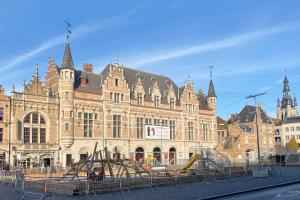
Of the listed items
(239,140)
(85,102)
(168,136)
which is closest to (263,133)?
(239,140)

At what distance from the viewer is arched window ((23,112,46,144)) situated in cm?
4738

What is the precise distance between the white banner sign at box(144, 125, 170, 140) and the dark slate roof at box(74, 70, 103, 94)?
11.1 meters

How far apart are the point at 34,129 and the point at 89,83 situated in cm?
1178

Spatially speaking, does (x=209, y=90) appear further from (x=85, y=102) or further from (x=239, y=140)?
(x=85, y=102)

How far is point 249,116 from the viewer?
3499 inches

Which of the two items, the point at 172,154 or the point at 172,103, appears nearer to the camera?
the point at 172,154

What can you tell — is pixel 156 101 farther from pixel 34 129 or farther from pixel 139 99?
pixel 34 129

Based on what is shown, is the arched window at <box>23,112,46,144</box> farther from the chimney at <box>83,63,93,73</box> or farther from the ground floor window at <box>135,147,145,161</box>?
the ground floor window at <box>135,147,145,161</box>

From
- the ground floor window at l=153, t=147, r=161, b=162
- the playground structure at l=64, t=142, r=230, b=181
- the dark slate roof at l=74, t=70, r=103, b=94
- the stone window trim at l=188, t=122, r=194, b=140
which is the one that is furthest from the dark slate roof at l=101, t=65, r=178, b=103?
the playground structure at l=64, t=142, r=230, b=181

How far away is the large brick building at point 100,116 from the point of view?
156 feet

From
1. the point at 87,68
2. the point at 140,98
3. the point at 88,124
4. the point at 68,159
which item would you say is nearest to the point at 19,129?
the point at 68,159

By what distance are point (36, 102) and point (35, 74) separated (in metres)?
4.49

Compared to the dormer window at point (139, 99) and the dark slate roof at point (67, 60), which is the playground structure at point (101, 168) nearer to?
the dark slate roof at point (67, 60)

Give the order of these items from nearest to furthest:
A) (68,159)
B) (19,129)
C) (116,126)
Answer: (19,129) < (68,159) < (116,126)
